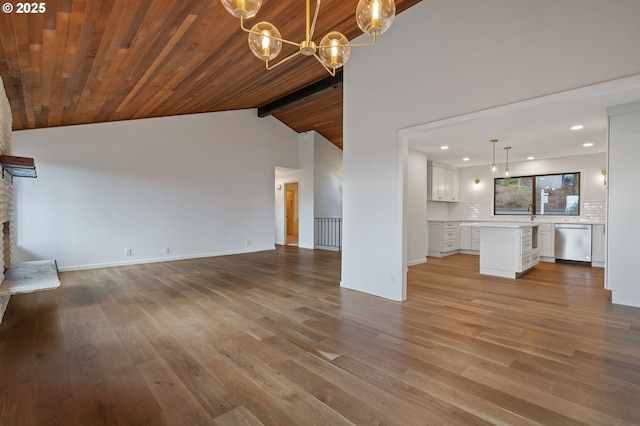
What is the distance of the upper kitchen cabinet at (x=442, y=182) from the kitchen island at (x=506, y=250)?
2.31 m

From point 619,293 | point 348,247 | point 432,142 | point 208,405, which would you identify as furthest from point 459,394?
point 432,142

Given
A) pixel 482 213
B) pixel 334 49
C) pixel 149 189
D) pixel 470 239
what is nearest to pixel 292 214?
pixel 149 189

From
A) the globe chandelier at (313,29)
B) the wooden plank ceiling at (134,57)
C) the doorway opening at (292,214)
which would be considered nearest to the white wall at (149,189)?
the wooden plank ceiling at (134,57)

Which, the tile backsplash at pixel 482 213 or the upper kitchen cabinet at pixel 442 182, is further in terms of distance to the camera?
the upper kitchen cabinet at pixel 442 182

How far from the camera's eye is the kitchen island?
5.20m

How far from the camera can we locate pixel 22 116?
15.6 ft

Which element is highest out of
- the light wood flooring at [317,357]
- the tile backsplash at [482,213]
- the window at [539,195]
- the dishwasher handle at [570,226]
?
the window at [539,195]

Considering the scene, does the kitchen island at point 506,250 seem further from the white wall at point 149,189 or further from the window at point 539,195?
the white wall at point 149,189

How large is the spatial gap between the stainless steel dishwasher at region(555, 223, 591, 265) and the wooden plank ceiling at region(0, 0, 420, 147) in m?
5.86

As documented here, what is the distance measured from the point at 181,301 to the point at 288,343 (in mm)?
1956

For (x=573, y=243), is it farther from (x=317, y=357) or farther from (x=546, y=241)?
(x=317, y=357)

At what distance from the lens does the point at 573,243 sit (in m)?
6.53

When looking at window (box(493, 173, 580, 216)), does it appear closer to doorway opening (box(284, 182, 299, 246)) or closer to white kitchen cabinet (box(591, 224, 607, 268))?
white kitchen cabinet (box(591, 224, 607, 268))

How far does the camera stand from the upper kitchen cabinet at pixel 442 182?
7.65 metres
